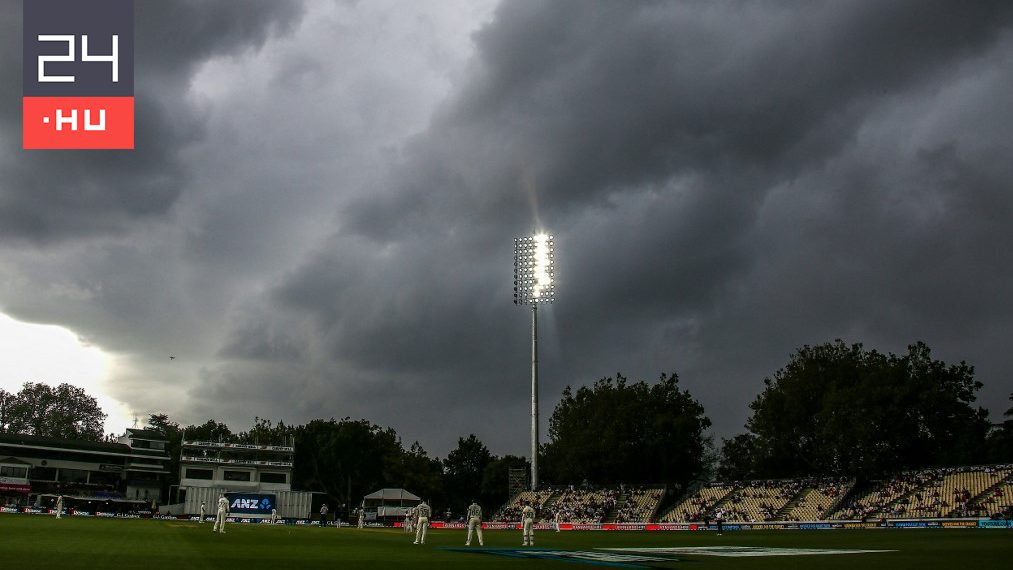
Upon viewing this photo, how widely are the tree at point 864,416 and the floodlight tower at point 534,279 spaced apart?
79.5 feet

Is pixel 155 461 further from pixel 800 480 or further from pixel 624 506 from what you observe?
pixel 800 480

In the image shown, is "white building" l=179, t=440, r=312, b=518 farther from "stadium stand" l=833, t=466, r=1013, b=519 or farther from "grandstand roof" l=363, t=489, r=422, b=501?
"stadium stand" l=833, t=466, r=1013, b=519

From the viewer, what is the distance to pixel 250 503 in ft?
302

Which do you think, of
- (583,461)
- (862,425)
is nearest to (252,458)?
(583,461)

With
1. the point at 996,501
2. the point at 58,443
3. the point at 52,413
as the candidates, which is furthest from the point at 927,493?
the point at 52,413

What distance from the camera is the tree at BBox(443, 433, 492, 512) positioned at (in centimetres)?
14912

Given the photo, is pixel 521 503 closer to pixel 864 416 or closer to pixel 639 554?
pixel 864 416

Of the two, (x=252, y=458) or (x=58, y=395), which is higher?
(x=58, y=395)

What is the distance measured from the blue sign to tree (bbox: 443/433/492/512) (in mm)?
59200

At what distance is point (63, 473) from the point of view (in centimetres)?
11538

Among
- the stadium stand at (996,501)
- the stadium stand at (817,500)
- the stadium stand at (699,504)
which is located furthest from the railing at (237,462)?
the stadium stand at (996,501)

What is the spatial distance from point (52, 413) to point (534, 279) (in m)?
104

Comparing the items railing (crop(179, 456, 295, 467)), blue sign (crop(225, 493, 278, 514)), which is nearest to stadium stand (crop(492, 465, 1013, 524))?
blue sign (crop(225, 493, 278, 514))

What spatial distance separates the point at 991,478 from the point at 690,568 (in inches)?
1923
